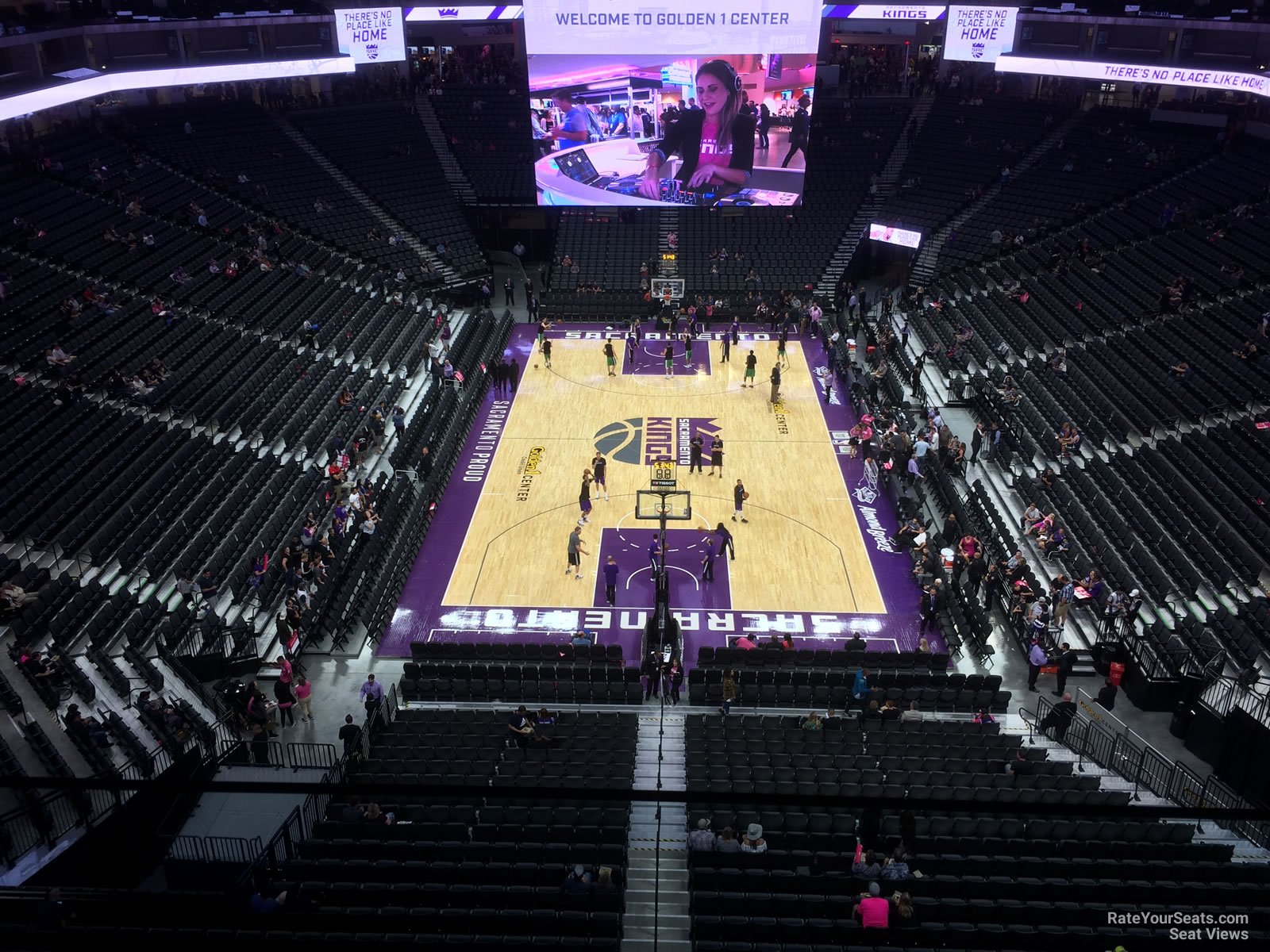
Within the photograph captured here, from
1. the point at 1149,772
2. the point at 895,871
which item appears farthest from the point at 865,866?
the point at 1149,772

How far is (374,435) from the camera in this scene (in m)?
30.3

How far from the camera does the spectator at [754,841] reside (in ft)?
46.7

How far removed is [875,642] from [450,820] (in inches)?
435

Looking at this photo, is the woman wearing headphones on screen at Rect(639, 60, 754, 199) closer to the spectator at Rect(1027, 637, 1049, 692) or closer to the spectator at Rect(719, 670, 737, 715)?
the spectator at Rect(1027, 637, 1049, 692)

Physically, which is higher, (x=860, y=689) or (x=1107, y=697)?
(x=860, y=689)

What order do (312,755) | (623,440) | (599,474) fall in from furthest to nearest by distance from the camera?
(623,440), (599,474), (312,755)

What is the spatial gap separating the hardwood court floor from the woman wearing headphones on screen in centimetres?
1003

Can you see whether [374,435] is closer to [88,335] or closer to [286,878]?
[88,335]

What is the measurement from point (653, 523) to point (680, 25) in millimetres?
24952

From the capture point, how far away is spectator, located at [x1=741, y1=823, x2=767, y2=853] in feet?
46.7

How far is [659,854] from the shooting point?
11.8m

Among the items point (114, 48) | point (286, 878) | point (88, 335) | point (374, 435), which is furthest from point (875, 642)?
point (114, 48)

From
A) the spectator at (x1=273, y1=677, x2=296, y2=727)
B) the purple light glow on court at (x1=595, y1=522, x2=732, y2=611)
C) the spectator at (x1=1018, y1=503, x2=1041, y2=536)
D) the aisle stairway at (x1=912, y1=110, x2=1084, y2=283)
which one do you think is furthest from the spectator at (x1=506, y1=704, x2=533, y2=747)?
the aisle stairway at (x1=912, y1=110, x2=1084, y2=283)

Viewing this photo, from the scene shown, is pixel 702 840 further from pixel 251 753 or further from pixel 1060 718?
pixel 251 753
